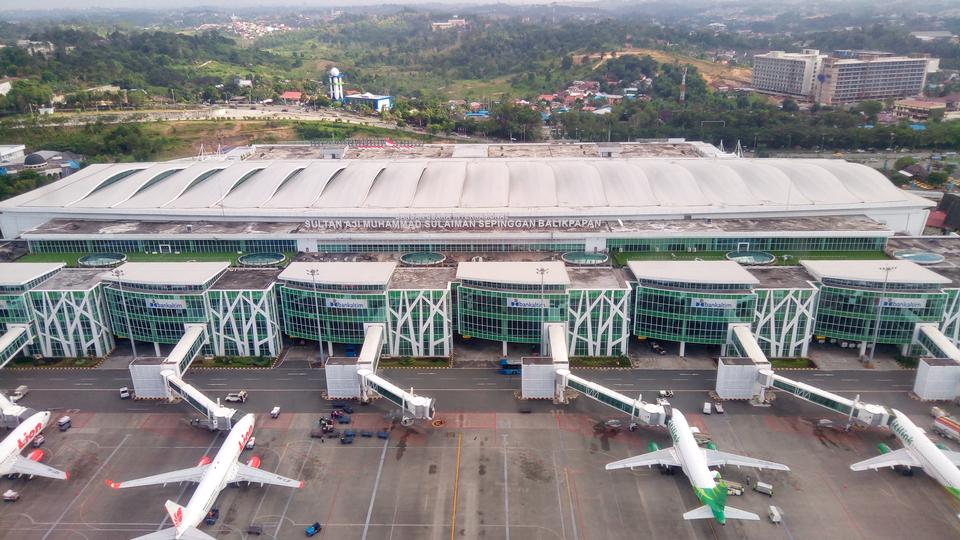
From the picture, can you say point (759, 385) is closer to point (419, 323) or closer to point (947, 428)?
point (947, 428)

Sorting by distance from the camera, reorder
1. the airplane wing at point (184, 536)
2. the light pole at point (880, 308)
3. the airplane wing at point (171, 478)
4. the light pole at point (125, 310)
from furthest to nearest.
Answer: the light pole at point (125, 310) → the light pole at point (880, 308) → the airplane wing at point (171, 478) → the airplane wing at point (184, 536)

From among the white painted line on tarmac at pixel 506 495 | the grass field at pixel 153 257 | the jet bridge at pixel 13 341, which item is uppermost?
the grass field at pixel 153 257

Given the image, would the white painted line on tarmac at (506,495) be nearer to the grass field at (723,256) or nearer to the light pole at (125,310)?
the grass field at (723,256)

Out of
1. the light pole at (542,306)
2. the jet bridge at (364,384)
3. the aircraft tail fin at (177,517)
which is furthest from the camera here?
the light pole at (542,306)

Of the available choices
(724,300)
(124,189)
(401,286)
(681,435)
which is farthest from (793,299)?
(124,189)

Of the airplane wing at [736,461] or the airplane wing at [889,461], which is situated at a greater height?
the airplane wing at [736,461]

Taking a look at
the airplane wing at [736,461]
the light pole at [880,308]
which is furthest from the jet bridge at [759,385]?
the light pole at [880,308]

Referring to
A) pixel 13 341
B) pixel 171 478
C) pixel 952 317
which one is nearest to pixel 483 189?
pixel 171 478

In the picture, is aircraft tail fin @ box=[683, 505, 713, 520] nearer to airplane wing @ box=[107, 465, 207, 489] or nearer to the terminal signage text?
airplane wing @ box=[107, 465, 207, 489]
